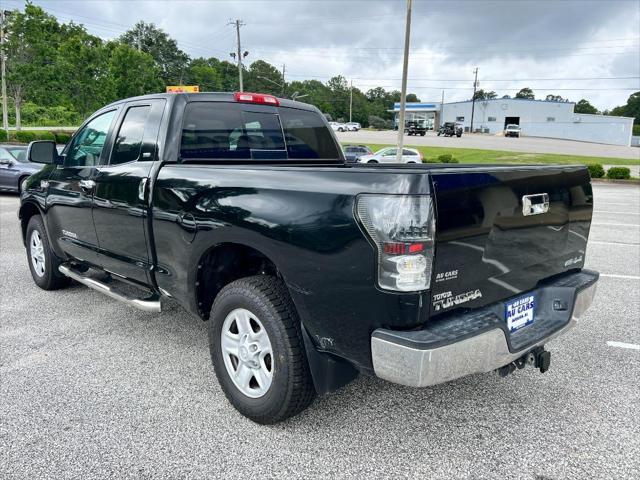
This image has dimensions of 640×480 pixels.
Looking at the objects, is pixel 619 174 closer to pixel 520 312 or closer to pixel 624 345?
pixel 624 345

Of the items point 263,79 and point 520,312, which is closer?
point 520,312

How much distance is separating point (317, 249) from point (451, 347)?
0.75 m

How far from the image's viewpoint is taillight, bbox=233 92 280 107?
381 centimetres

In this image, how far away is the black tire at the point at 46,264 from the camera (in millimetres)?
5047

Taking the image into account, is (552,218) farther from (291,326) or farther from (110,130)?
(110,130)

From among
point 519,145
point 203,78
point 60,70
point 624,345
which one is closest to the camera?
point 624,345

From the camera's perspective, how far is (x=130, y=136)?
3.82 m

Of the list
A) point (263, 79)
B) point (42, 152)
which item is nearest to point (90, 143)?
point (42, 152)

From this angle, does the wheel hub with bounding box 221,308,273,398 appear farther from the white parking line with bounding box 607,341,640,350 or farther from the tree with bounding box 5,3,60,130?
the tree with bounding box 5,3,60,130

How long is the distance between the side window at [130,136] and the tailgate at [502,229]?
2.47 m

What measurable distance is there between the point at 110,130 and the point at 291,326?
2.60m

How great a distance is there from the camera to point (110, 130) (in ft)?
13.4

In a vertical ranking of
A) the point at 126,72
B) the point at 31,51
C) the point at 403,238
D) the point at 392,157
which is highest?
the point at 31,51

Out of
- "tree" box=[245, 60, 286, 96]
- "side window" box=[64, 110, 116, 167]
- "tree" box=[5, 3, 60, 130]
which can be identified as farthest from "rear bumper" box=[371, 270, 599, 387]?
"tree" box=[245, 60, 286, 96]
